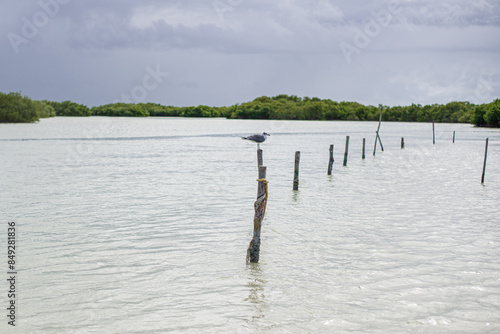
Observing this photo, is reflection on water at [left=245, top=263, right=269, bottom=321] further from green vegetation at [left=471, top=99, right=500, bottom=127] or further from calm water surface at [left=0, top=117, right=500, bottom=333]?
green vegetation at [left=471, top=99, right=500, bottom=127]

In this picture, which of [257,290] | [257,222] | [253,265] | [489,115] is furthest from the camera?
[489,115]

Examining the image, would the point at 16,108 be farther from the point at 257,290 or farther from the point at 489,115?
Result: the point at 257,290

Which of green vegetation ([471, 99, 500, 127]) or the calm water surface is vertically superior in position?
green vegetation ([471, 99, 500, 127])

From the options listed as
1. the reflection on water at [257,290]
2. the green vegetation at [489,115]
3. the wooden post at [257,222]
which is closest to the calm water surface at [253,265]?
the reflection on water at [257,290]

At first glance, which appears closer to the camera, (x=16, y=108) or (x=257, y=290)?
(x=257, y=290)

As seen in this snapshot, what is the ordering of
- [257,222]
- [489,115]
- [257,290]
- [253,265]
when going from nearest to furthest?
[257,290] < [257,222] < [253,265] < [489,115]

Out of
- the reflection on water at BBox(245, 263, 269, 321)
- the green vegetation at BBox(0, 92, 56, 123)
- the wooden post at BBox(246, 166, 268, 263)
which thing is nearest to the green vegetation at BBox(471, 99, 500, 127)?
the green vegetation at BBox(0, 92, 56, 123)

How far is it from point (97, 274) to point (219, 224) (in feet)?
13.5

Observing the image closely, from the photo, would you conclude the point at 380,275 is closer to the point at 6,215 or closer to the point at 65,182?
the point at 6,215

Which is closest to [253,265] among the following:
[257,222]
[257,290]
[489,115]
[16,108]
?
[257,222]

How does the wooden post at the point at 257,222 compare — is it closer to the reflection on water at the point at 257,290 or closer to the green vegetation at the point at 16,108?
the reflection on water at the point at 257,290

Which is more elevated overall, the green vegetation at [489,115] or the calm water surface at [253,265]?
the green vegetation at [489,115]

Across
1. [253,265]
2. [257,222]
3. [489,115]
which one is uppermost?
[489,115]

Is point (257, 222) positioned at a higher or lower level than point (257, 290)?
higher
